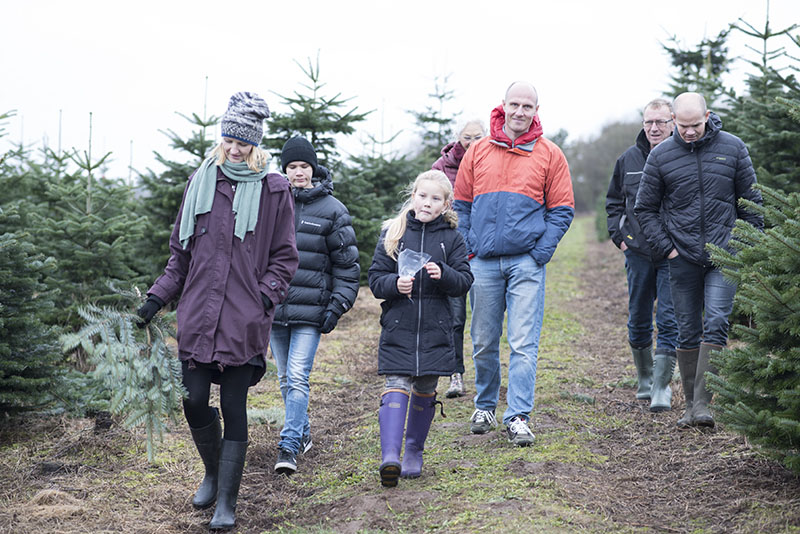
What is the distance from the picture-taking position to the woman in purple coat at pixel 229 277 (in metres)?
3.93

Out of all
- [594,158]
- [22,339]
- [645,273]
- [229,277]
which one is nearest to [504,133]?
[645,273]

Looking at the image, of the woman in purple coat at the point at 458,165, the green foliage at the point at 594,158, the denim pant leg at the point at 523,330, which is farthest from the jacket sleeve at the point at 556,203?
the green foliage at the point at 594,158

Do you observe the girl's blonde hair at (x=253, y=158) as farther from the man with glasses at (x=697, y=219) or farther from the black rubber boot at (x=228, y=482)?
A: the man with glasses at (x=697, y=219)

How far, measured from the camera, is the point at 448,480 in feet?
14.4

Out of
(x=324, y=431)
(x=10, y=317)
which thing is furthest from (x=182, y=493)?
(x=10, y=317)

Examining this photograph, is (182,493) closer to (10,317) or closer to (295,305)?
(295,305)

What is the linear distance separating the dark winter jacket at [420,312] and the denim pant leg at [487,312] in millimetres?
693

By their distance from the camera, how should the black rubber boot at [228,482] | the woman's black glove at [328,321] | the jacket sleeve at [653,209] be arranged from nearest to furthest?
1. the black rubber boot at [228,482]
2. the woman's black glove at [328,321]
3. the jacket sleeve at [653,209]

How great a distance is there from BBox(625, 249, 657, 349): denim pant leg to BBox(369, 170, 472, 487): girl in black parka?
2441 millimetres

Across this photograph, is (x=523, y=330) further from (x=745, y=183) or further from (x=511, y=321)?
(x=745, y=183)

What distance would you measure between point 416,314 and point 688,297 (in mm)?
2271

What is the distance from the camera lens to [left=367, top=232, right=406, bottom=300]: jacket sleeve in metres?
4.41

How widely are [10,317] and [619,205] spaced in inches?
204

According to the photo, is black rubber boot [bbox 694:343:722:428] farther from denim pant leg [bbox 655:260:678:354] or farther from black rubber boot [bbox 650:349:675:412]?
denim pant leg [bbox 655:260:678:354]
